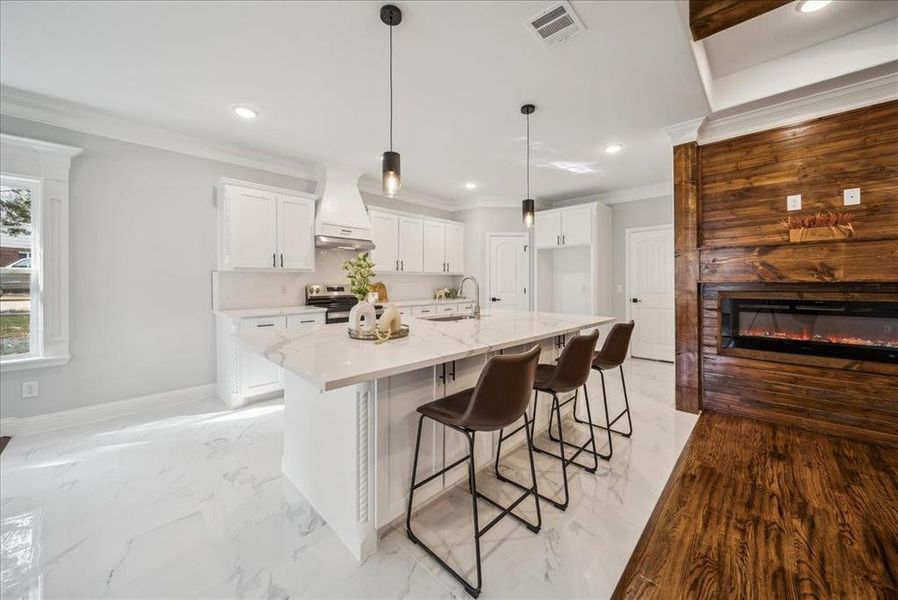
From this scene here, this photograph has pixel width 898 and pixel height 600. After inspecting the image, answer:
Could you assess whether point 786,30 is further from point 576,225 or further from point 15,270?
point 15,270

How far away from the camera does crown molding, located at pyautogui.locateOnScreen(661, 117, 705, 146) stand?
315cm

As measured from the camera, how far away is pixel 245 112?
119 inches

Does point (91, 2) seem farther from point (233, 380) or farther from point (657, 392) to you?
point (657, 392)

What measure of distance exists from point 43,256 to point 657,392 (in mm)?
5898

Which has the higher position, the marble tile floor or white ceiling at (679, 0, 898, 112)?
white ceiling at (679, 0, 898, 112)

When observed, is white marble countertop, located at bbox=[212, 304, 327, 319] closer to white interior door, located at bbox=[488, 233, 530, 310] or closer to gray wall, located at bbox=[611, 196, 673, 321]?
white interior door, located at bbox=[488, 233, 530, 310]

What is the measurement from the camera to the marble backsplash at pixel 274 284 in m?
3.76

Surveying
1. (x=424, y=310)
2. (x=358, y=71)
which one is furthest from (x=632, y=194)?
(x=358, y=71)

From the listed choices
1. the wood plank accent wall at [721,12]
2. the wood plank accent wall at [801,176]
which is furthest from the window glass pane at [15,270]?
the wood plank accent wall at [801,176]

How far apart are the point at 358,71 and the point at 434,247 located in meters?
3.35

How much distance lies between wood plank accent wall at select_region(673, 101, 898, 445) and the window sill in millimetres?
5513

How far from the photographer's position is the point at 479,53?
227 centimetres

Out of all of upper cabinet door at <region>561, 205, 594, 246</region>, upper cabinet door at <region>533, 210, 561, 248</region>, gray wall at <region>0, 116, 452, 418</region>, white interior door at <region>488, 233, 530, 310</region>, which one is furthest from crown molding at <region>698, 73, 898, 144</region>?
gray wall at <region>0, 116, 452, 418</region>

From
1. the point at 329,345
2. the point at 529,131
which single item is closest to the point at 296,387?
the point at 329,345
